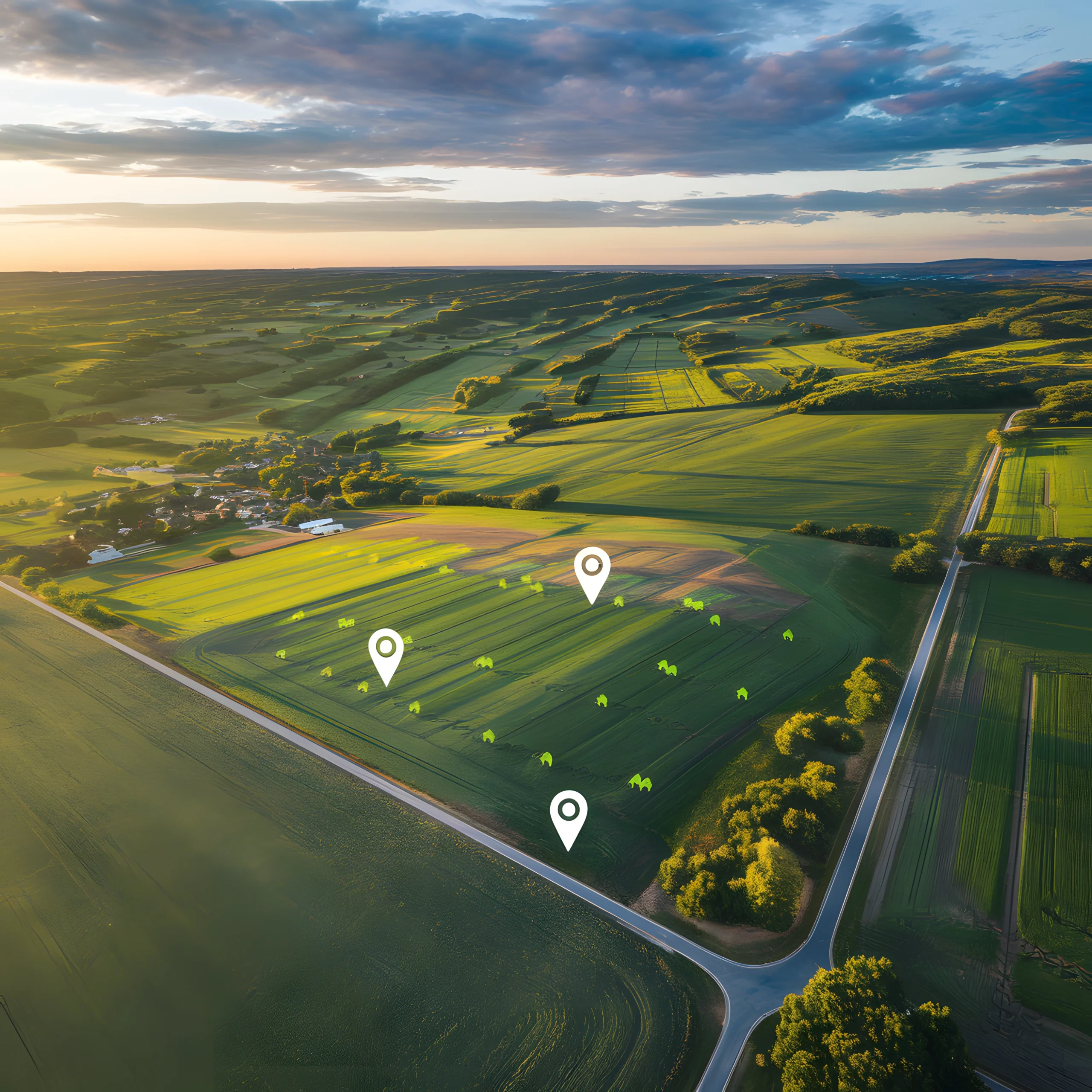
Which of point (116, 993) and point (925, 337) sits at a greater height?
point (925, 337)

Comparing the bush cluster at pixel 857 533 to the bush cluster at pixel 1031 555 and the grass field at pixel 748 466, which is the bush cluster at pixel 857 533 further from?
the bush cluster at pixel 1031 555

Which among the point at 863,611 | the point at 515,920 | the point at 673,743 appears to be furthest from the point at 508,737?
the point at 863,611

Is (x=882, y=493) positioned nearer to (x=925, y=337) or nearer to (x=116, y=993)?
(x=116, y=993)

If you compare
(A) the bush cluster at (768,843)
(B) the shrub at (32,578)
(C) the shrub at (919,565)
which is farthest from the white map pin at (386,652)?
(C) the shrub at (919,565)

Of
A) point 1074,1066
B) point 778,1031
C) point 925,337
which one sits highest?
point 925,337

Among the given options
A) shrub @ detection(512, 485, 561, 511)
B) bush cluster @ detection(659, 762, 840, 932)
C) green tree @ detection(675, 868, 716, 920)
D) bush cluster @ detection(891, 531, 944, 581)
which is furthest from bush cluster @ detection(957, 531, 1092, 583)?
shrub @ detection(512, 485, 561, 511)

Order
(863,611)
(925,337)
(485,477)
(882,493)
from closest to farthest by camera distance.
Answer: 1. (863,611)
2. (882,493)
3. (485,477)
4. (925,337)
